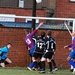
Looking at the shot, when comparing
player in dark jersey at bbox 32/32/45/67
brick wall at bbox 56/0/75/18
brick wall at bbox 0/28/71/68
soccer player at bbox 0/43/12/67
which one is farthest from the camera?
brick wall at bbox 56/0/75/18

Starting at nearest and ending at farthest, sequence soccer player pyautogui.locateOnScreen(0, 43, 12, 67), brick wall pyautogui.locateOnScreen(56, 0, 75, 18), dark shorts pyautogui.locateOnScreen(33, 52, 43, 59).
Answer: dark shorts pyautogui.locateOnScreen(33, 52, 43, 59) < soccer player pyautogui.locateOnScreen(0, 43, 12, 67) < brick wall pyautogui.locateOnScreen(56, 0, 75, 18)

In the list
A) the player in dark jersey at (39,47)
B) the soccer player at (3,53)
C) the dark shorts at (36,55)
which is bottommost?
the soccer player at (3,53)

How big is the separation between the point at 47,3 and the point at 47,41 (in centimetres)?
2066

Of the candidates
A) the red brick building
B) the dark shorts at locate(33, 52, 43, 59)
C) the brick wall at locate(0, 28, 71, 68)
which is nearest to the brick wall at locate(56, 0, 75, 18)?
the red brick building

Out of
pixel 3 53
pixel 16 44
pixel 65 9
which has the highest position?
pixel 65 9

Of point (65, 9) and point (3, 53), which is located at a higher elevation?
point (65, 9)

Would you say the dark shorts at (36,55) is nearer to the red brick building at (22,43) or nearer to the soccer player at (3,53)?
the soccer player at (3,53)

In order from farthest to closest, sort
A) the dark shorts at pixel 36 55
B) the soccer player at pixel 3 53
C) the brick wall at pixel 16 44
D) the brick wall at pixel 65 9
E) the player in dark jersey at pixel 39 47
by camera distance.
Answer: the brick wall at pixel 65 9, the brick wall at pixel 16 44, the soccer player at pixel 3 53, the dark shorts at pixel 36 55, the player in dark jersey at pixel 39 47

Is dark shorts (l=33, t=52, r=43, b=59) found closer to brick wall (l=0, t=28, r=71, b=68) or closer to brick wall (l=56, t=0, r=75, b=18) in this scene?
brick wall (l=0, t=28, r=71, b=68)

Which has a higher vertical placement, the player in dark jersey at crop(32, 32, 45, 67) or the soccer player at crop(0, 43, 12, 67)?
the player in dark jersey at crop(32, 32, 45, 67)

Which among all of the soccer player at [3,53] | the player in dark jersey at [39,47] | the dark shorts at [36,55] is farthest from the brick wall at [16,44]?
the dark shorts at [36,55]

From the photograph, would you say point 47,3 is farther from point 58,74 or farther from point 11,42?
point 58,74

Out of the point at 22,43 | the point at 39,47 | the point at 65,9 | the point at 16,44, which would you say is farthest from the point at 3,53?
the point at 65,9

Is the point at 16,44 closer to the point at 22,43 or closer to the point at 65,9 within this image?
the point at 22,43
